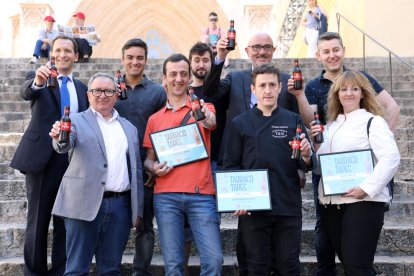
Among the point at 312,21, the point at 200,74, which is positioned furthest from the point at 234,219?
the point at 312,21

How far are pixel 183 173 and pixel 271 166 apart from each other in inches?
24.8

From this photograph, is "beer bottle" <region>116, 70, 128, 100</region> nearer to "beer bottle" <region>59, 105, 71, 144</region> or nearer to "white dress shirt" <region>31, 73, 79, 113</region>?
"white dress shirt" <region>31, 73, 79, 113</region>

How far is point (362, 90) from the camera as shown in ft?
13.0

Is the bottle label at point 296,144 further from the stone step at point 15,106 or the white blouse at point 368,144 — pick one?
the stone step at point 15,106

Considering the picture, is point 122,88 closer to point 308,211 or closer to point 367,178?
point 367,178

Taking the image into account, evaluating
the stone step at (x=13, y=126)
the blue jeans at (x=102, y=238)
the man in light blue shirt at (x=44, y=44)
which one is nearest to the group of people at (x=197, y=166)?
the blue jeans at (x=102, y=238)

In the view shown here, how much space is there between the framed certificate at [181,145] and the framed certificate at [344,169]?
0.84 m

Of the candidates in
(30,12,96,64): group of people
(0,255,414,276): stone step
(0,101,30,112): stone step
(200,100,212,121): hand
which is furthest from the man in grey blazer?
(30,12,96,64): group of people

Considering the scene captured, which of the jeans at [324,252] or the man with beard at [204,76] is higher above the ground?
the man with beard at [204,76]

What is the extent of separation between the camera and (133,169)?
392cm

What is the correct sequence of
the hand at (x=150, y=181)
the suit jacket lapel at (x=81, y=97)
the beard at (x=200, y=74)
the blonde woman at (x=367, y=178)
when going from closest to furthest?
the blonde woman at (x=367, y=178)
the hand at (x=150, y=181)
the suit jacket lapel at (x=81, y=97)
the beard at (x=200, y=74)

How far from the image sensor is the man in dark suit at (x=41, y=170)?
4.09 meters

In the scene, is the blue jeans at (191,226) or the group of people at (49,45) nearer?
the blue jeans at (191,226)

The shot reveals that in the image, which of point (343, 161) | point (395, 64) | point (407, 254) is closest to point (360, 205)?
point (343, 161)
